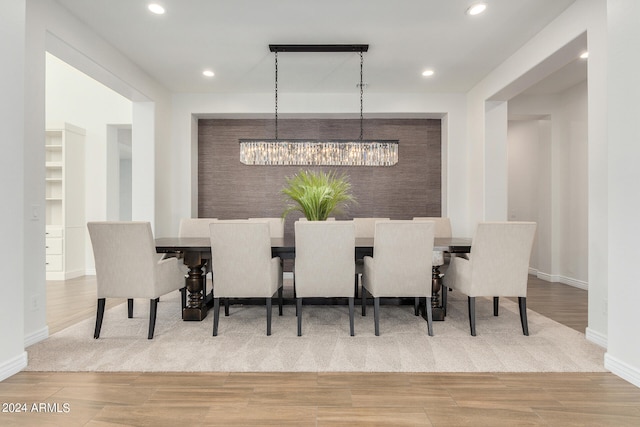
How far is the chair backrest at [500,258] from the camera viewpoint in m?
2.72

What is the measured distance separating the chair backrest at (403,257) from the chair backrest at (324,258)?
0.22 metres

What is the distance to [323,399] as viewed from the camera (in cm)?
185

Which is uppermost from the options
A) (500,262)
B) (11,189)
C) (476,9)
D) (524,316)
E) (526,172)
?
(476,9)

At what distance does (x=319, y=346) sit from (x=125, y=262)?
5.28 feet

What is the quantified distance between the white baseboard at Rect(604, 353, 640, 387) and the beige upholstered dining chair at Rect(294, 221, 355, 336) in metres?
1.65

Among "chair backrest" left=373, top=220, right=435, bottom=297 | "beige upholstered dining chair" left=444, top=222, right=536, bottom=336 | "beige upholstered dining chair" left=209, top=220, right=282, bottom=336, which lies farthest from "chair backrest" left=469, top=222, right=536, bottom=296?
"beige upholstered dining chair" left=209, top=220, right=282, bottom=336

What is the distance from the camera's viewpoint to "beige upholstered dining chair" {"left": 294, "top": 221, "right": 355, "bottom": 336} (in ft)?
9.08

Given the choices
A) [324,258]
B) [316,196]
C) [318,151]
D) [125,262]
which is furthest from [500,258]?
[125,262]

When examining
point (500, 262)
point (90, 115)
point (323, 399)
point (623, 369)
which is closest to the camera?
point (323, 399)

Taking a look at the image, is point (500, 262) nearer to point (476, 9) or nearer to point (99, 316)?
point (476, 9)

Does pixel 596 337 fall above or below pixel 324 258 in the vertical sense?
below

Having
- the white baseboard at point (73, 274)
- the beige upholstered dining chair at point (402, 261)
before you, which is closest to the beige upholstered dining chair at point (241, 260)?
the beige upholstered dining chair at point (402, 261)

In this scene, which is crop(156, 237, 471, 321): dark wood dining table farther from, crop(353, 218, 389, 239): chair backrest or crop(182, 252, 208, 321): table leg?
crop(353, 218, 389, 239): chair backrest

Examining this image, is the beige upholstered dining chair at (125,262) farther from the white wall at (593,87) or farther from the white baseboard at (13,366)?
the white wall at (593,87)
